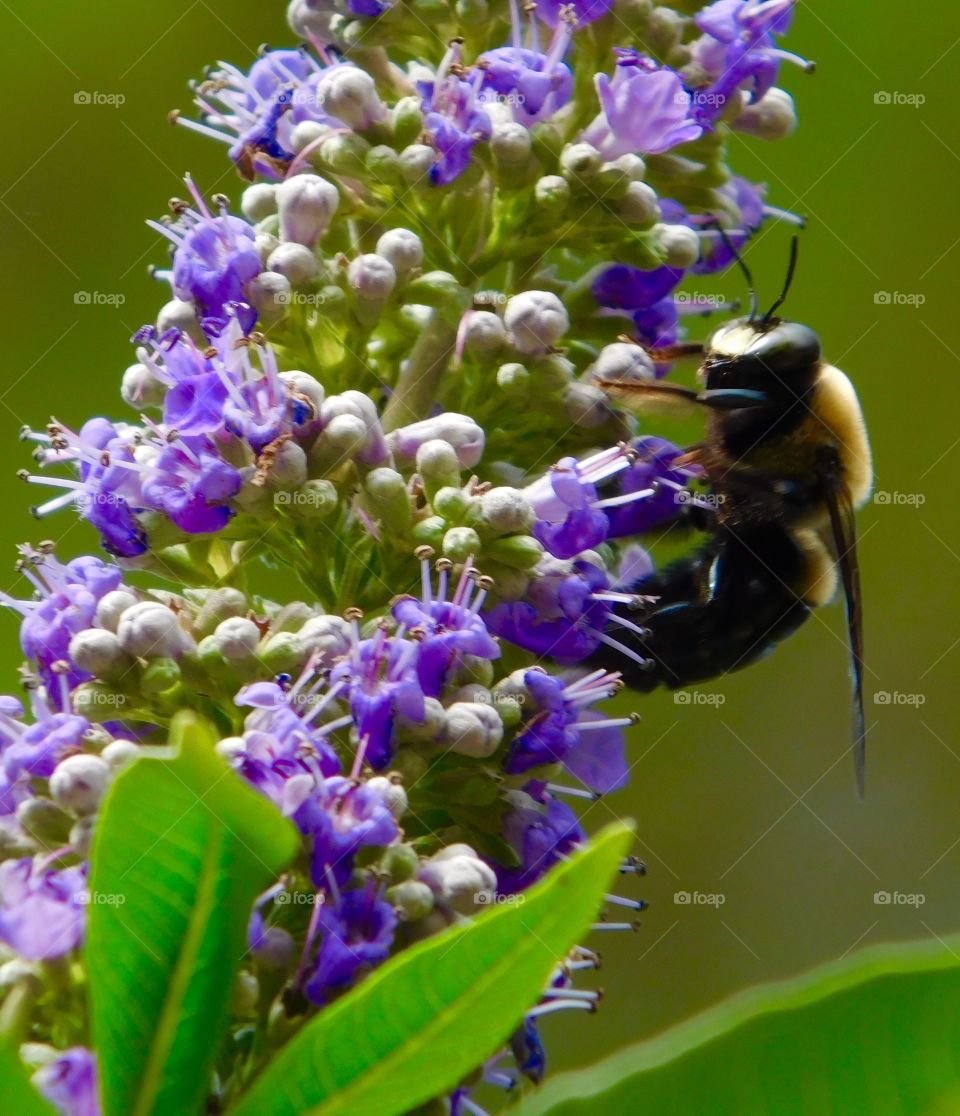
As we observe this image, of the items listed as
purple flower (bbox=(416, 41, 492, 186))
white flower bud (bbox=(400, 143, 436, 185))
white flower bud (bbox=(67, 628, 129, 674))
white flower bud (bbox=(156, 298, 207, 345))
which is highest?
purple flower (bbox=(416, 41, 492, 186))

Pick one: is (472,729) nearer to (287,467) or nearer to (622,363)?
(287,467)

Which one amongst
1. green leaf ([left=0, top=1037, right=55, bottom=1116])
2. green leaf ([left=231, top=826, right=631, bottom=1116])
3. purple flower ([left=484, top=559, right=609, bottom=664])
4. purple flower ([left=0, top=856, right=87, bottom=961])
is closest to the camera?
green leaf ([left=0, top=1037, right=55, bottom=1116])

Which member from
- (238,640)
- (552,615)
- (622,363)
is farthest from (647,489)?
(238,640)

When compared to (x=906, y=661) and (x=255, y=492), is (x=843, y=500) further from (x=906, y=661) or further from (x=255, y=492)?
(x=906, y=661)

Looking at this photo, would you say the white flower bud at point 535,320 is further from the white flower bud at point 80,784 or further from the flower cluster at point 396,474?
the white flower bud at point 80,784

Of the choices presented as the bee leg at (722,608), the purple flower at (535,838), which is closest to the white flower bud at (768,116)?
the bee leg at (722,608)

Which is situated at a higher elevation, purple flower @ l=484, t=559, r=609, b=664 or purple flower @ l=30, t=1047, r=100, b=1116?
purple flower @ l=484, t=559, r=609, b=664

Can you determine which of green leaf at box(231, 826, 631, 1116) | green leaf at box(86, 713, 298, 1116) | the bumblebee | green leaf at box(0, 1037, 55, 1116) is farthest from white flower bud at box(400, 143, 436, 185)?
green leaf at box(0, 1037, 55, 1116)

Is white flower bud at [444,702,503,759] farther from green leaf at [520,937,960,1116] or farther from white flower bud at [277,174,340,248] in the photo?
white flower bud at [277,174,340,248]
